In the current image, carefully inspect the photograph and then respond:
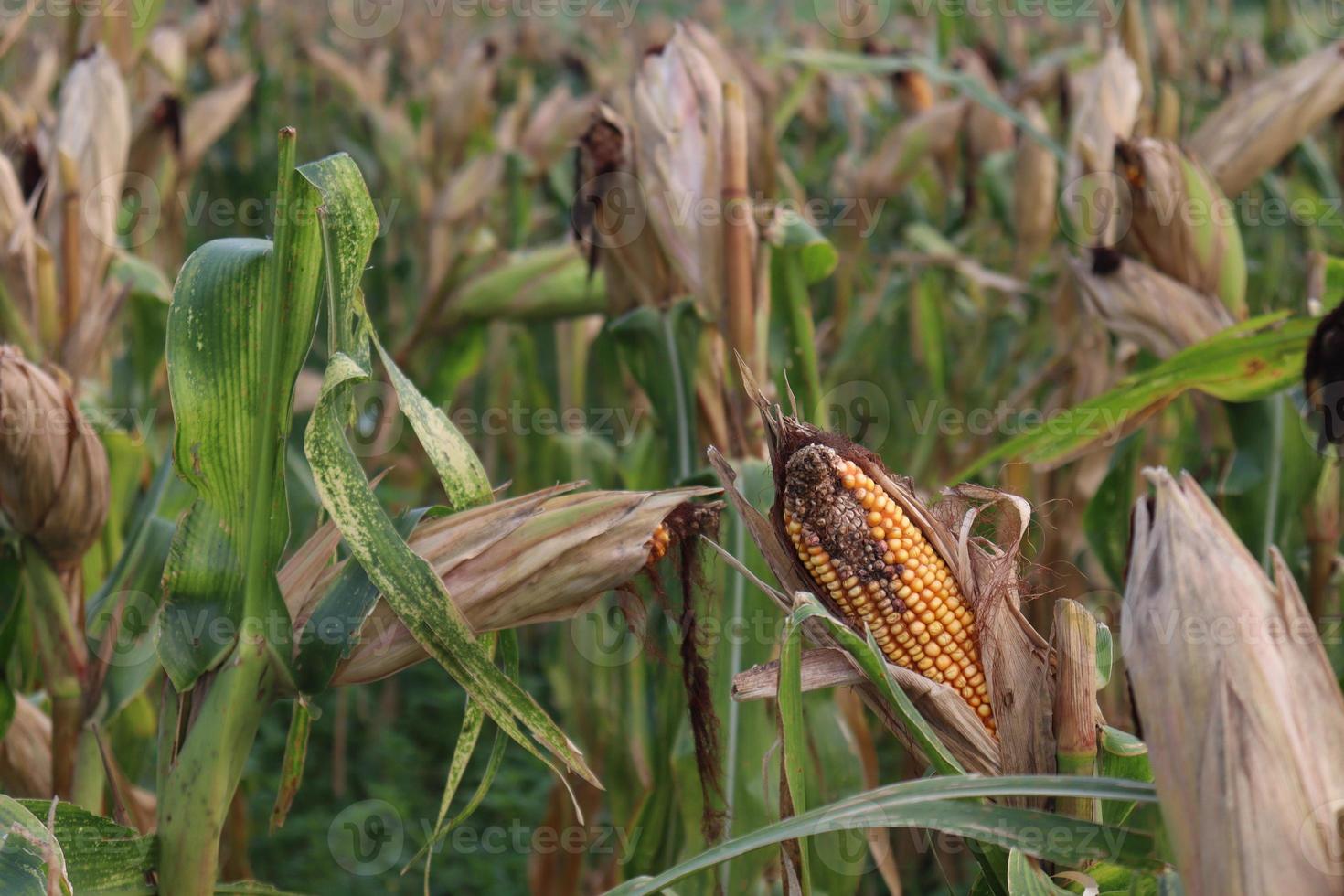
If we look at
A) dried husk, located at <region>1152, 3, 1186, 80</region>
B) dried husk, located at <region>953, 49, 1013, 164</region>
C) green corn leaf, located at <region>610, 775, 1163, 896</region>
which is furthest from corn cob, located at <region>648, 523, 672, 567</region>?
dried husk, located at <region>1152, 3, 1186, 80</region>

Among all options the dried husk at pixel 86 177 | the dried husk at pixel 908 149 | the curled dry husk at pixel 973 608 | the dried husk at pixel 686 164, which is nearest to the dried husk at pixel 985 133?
the dried husk at pixel 908 149

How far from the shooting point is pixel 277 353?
897 millimetres

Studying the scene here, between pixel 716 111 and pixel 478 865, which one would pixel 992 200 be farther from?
pixel 478 865

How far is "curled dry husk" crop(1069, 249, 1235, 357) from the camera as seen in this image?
169 centimetres

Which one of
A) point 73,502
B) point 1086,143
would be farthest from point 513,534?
point 1086,143

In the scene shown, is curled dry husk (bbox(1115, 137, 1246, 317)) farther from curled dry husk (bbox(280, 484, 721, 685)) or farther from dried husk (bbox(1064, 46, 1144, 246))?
curled dry husk (bbox(280, 484, 721, 685))

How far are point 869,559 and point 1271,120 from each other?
176 cm

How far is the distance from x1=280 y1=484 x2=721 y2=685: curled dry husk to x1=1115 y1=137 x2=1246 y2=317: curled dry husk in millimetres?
1103

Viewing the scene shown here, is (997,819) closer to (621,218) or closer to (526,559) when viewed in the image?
(526,559)

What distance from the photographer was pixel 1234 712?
0.58 meters

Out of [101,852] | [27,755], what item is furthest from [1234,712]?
[27,755]

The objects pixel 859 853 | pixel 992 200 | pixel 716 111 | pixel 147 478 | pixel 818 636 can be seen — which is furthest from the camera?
pixel 992 200

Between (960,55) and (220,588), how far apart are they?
3.32 metres

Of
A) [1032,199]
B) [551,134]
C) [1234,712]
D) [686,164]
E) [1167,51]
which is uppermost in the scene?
[1167,51]
